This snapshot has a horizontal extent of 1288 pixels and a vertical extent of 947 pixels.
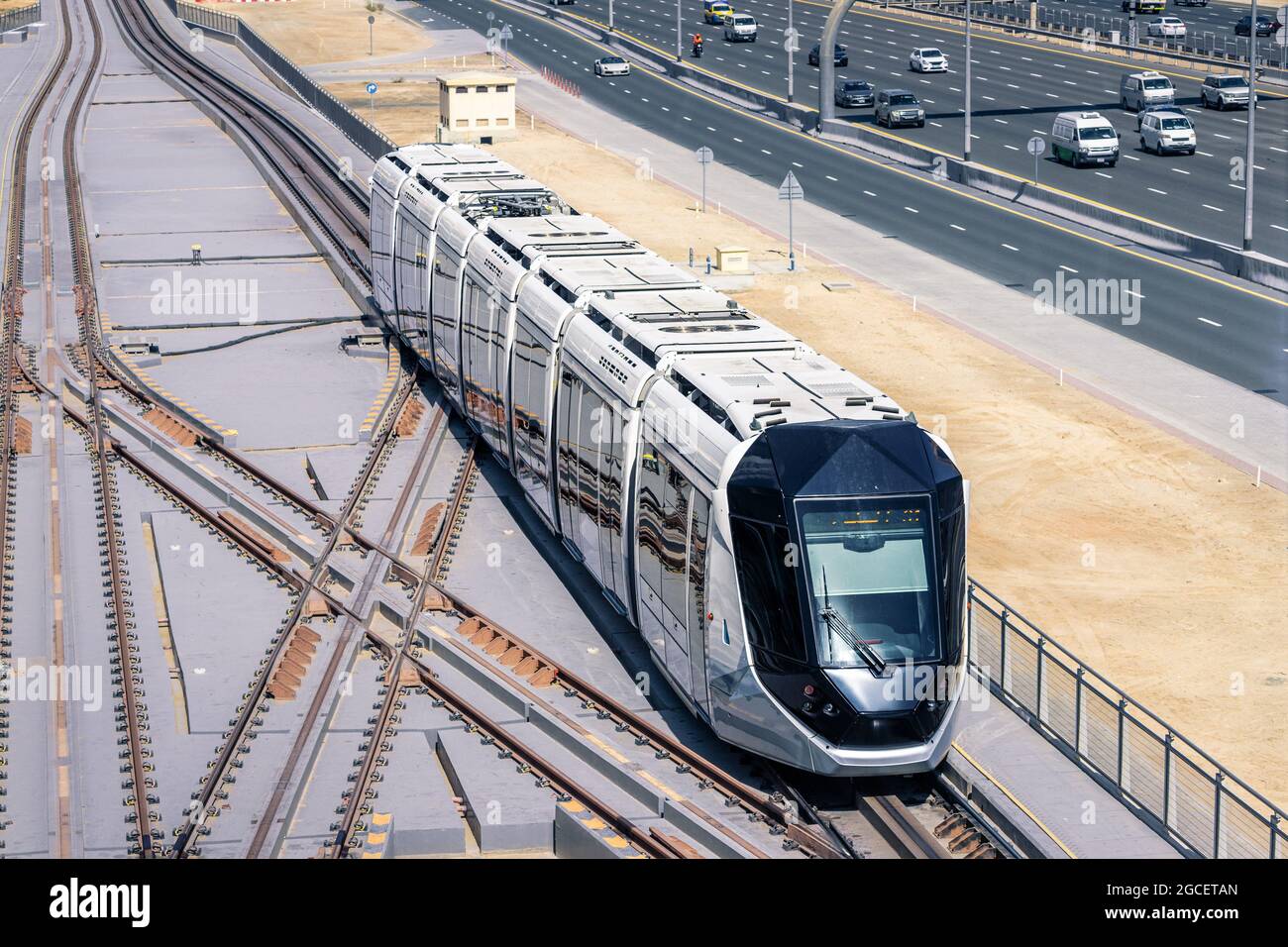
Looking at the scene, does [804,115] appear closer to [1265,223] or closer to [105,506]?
[1265,223]

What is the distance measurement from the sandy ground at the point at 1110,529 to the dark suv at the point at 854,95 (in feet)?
124

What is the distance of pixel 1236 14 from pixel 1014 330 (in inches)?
2939

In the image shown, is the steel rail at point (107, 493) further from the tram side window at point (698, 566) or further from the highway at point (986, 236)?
the highway at point (986, 236)

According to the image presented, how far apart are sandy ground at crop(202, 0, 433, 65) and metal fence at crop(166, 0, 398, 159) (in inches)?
191

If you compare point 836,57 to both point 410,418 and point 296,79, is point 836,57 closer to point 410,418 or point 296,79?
point 296,79

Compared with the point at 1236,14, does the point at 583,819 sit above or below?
below

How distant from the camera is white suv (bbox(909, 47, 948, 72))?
9206 cm

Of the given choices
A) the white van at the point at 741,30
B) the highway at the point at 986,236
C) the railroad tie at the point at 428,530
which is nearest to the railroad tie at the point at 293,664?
the railroad tie at the point at 428,530

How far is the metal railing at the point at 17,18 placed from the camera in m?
106

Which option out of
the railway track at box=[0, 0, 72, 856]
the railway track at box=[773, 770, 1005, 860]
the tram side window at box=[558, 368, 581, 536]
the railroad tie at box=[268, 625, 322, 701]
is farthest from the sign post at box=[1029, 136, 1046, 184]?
the railway track at box=[773, 770, 1005, 860]

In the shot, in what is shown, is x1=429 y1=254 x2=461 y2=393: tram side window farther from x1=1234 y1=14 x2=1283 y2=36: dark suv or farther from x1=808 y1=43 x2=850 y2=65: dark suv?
x1=1234 y1=14 x2=1283 y2=36: dark suv
